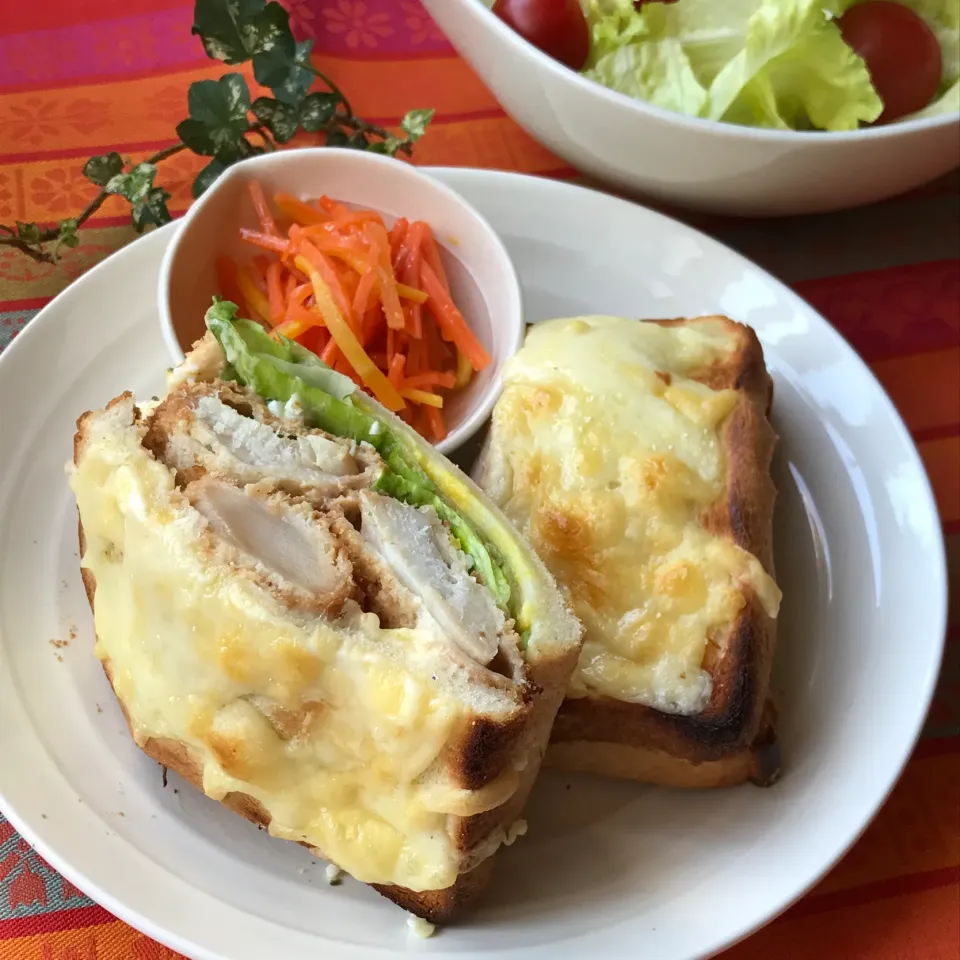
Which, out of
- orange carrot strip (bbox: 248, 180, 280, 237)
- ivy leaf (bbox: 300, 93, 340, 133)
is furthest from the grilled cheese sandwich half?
ivy leaf (bbox: 300, 93, 340, 133)

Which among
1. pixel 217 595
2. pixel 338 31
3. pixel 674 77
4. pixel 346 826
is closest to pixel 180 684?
pixel 217 595

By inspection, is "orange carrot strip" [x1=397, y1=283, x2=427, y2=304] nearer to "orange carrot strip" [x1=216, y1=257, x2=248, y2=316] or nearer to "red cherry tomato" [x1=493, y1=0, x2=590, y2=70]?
"orange carrot strip" [x1=216, y1=257, x2=248, y2=316]

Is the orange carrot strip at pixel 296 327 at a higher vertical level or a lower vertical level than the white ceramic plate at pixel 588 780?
higher

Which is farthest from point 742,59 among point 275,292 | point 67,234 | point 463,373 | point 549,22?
point 67,234

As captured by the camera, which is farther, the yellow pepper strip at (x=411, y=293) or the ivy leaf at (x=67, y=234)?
the ivy leaf at (x=67, y=234)

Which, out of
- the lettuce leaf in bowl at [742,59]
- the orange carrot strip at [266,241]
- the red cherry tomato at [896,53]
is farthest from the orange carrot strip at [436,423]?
the red cherry tomato at [896,53]

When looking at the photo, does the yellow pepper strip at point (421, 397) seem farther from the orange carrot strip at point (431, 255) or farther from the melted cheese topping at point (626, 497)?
the orange carrot strip at point (431, 255)
